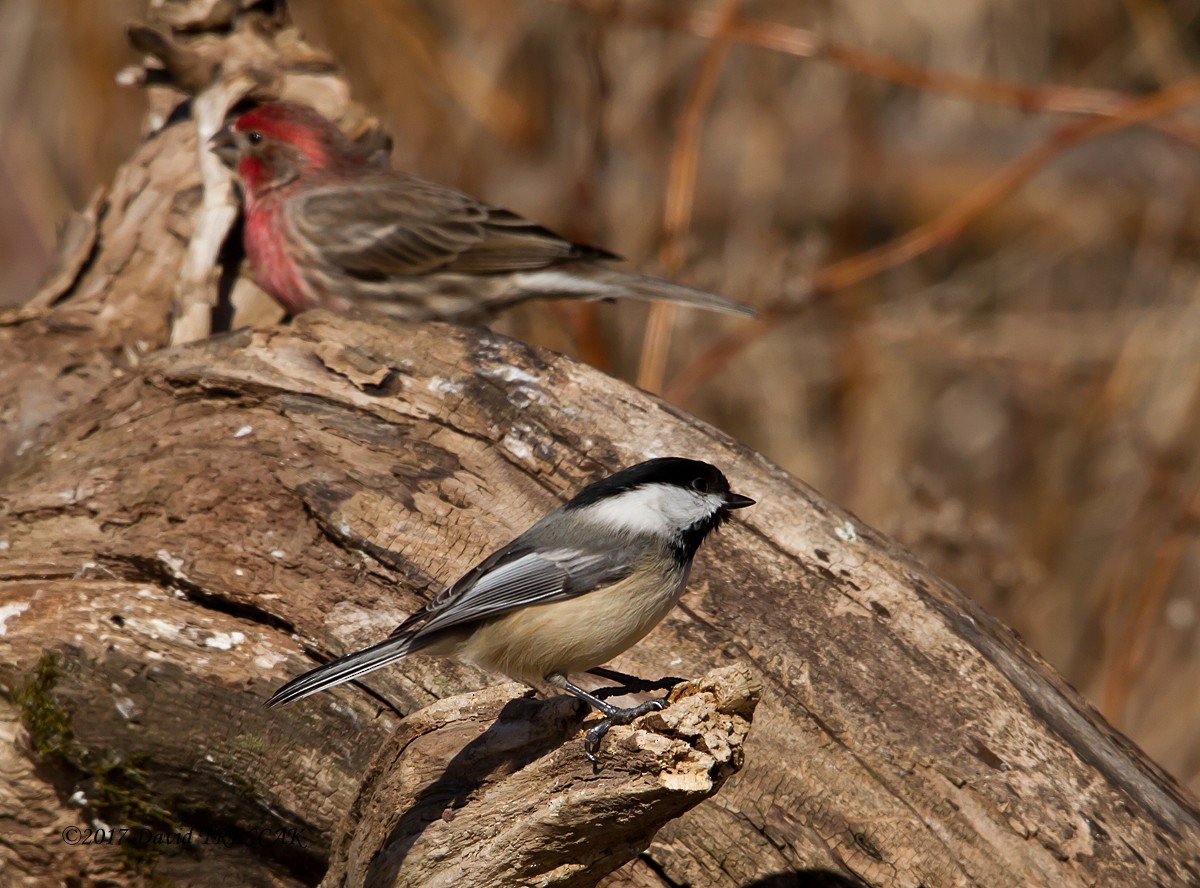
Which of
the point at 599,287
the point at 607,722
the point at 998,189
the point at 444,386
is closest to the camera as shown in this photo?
the point at 607,722

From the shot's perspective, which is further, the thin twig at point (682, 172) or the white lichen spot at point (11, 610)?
the thin twig at point (682, 172)

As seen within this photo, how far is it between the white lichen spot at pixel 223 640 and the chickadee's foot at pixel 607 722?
1.28 metres

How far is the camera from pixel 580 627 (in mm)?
3355

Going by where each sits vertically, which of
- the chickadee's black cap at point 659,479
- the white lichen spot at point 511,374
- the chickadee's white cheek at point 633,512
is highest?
the chickadee's black cap at point 659,479

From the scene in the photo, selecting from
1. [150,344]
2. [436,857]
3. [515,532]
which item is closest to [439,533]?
[515,532]

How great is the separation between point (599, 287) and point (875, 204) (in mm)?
4689

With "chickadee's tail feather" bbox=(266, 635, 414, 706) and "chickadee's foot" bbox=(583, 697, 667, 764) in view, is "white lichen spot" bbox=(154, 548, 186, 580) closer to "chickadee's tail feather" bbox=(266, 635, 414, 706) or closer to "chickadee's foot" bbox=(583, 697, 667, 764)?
"chickadee's tail feather" bbox=(266, 635, 414, 706)

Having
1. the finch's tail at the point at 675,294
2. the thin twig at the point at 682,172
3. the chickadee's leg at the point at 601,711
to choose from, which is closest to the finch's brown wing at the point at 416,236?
the finch's tail at the point at 675,294

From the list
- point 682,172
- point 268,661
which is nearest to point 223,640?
point 268,661

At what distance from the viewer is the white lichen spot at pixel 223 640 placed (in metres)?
3.88

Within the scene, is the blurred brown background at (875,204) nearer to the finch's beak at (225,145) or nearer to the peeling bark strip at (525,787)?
the finch's beak at (225,145)

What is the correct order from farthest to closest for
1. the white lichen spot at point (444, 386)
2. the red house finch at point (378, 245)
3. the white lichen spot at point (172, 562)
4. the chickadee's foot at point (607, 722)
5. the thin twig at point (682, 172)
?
the thin twig at point (682, 172) → the red house finch at point (378, 245) → the white lichen spot at point (444, 386) → the white lichen spot at point (172, 562) → the chickadee's foot at point (607, 722)

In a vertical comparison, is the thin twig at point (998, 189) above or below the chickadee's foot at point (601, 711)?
above

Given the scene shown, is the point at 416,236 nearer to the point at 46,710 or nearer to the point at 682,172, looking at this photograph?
the point at 682,172
